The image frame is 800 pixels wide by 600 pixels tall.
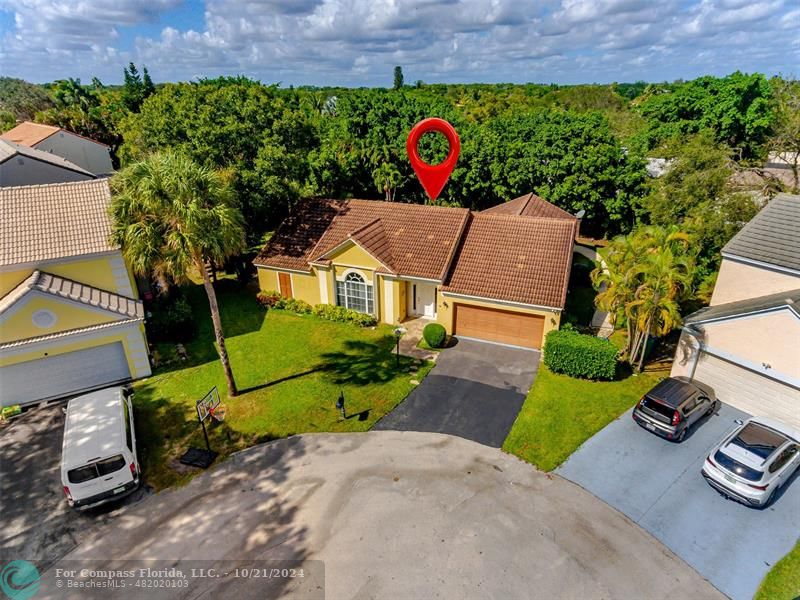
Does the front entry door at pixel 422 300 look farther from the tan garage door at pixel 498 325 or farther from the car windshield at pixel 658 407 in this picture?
the car windshield at pixel 658 407

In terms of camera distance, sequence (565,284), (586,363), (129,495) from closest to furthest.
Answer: (129,495)
(586,363)
(565,284)

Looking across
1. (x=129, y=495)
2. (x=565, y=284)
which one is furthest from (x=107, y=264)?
(x=565, y=284)

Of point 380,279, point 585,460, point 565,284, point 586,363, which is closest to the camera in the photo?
point 585,460

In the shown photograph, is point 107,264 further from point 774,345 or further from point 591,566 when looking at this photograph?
point 774,345

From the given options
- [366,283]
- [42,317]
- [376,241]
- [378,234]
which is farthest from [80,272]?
[378,234]

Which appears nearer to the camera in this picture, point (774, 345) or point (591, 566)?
point (591, 566)

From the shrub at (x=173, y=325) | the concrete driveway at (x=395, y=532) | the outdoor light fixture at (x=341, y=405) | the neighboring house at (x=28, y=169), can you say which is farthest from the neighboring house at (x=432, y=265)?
the neighboring house at (x=28, y=169)

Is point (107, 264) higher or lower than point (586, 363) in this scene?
higher
